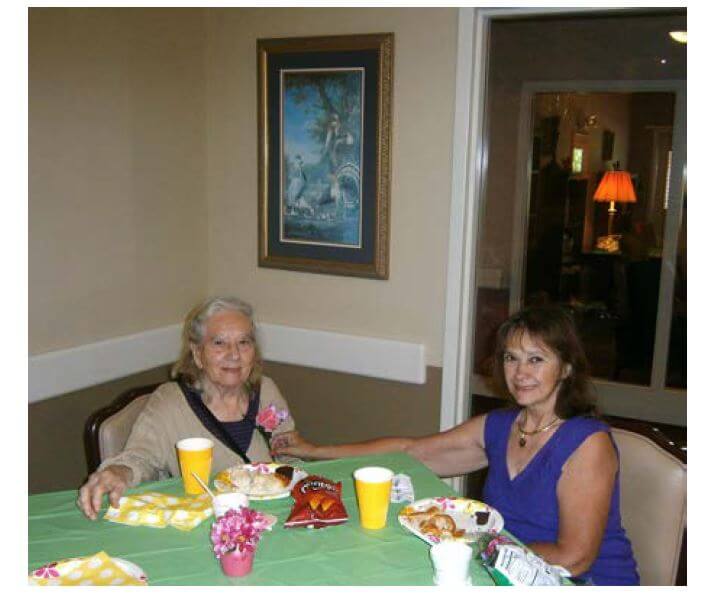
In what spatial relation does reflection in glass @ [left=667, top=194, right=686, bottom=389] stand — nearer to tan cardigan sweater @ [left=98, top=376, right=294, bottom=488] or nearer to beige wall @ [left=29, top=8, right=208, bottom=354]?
beige wall @ [left=29, top=8, right=208, bottom=354]

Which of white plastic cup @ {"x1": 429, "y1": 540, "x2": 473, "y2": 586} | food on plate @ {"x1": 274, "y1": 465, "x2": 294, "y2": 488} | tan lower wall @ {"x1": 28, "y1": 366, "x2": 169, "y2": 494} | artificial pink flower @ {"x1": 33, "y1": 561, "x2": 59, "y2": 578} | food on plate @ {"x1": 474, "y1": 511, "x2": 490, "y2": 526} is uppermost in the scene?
white plastic cup @ {"x1": 429, "y1": 540, "x2": 473, "y2": 586}

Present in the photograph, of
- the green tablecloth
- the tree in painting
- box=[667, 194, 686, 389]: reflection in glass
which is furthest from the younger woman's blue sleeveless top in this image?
box=[667, 194, 686, 389]: reflection in glass

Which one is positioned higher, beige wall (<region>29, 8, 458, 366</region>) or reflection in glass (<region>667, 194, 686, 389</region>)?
beige wall (<region>29, 8, 458, 366</region>)

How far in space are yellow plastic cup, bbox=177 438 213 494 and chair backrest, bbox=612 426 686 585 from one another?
103 centimetres

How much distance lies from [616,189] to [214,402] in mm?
2143

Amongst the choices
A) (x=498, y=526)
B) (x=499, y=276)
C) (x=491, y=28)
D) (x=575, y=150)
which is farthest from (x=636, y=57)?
(x=498, y=526)

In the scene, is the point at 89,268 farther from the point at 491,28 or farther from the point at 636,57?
the point at 636,57

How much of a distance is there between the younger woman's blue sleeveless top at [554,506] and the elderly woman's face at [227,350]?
80 cm

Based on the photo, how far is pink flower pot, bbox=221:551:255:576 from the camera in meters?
1.29

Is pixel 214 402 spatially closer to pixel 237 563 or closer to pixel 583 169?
pixel 237 563

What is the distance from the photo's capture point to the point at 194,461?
5.43ft

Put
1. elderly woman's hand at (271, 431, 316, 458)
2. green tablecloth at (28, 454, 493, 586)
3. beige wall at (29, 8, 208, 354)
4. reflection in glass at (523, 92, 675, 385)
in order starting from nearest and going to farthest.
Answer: green tablecloth at (28, 454, 493, 586), elderly woman's hand at (271, 431, 316, 458), beige wall at (29, 8, 208, 354), reflection in glass at (523, 92, 675, 385)

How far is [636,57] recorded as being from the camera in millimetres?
2994
